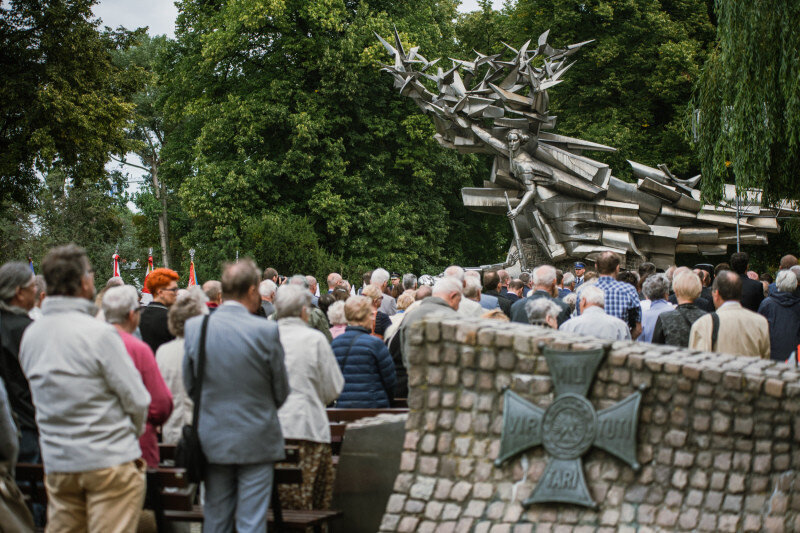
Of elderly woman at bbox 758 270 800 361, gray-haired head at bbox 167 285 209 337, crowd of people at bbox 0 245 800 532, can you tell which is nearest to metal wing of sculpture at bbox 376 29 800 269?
elderly woman at bbox 758 270 800 361

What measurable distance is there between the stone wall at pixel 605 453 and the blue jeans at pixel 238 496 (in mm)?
923

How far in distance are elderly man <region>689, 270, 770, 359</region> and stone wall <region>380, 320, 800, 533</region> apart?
1.59 m

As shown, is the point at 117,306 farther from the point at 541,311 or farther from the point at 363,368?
the point at 541,311

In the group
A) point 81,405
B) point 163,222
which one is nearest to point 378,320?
point 81,405

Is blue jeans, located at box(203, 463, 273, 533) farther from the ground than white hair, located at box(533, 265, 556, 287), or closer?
closer

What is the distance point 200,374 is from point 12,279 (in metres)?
1.39

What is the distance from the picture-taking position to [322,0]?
24.6 metres

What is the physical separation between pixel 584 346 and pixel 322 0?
21.4m

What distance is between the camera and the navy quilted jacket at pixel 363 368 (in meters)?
6.48

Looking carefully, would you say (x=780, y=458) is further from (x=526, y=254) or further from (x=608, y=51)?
(x=608, y=51)

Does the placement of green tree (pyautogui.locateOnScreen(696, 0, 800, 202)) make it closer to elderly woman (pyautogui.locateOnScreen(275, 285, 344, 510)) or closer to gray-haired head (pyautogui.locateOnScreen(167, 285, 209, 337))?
elderly woman (pyautogui.locateOnScreen(275, 285, 344, 510))

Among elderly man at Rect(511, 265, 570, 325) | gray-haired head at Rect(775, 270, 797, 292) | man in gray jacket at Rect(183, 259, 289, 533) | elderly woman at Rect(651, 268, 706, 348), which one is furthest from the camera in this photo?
gray-haired head at Rect(775, 270, 797, 292)

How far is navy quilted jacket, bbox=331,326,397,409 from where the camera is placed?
255 inches

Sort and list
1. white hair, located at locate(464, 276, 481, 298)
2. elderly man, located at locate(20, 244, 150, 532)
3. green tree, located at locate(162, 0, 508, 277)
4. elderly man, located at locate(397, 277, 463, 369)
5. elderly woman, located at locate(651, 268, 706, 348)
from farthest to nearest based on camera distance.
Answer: green tree, located at locate(162, 0, 508, 277) < white hair, located at locate(464, 276, 481, 298) < elderly woman, located at locate(651, 268, 706, 348) < elderly man, located at locate(397, 277, 463, 369) < elderly man, located at locate(20, 244, 150, 532)
